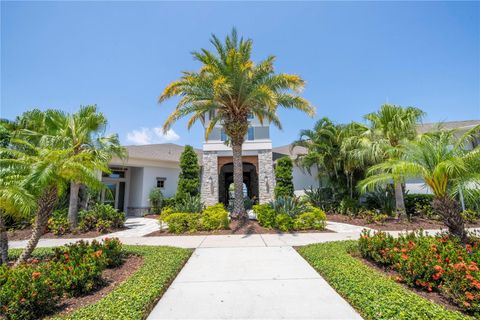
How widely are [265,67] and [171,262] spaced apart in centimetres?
919

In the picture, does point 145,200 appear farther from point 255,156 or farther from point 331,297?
point 331,297

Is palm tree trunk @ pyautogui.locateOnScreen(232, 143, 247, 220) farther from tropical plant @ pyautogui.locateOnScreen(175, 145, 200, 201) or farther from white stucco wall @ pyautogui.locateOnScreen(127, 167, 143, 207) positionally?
white stucco wall @ pyautogui.locateOnScreen(127, 167, 143, 207)

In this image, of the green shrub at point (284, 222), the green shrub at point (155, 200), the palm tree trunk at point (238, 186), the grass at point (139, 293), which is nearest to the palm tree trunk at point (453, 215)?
the green shrub at point (284, 222)

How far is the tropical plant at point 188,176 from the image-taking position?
53.4 ft

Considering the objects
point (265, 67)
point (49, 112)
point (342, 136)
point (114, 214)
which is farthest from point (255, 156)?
point (49, 112)

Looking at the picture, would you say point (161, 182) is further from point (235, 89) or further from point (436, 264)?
point (436, 264)

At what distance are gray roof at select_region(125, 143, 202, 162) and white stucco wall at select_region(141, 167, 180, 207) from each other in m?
0.96

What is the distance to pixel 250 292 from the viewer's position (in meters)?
4.04

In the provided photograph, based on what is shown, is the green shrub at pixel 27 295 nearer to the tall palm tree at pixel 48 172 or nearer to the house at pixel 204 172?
the tall palm tree at pixel 48 172

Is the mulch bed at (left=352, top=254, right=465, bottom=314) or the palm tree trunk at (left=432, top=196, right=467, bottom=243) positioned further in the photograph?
the palm tree trunk at (left=432, top=196, right=467, bottom=243)

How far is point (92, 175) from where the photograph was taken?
211 inches

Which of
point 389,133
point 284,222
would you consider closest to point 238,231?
point 284,222

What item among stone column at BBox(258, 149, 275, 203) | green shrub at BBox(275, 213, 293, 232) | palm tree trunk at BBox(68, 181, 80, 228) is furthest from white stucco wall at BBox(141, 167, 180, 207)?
green shrub at BBox(275, 213, 293, 232)

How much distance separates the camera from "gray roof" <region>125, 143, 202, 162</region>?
1691 centimetres
